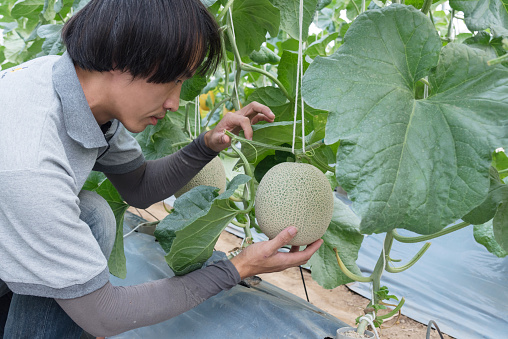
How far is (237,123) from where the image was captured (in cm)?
123

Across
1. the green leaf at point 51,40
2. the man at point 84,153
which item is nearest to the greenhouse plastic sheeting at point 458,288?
the man at point 84,153

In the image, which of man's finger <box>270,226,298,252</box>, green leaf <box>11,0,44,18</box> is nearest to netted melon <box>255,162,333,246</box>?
man's finger <box>270,226,298,252</box>

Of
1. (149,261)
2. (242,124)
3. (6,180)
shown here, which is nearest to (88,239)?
(6,180)

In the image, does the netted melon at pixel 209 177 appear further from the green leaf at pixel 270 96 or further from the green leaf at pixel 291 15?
Result: the green leaf at pixel 291 15

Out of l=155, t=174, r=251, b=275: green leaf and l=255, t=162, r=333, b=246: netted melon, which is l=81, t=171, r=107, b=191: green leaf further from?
l=255, t=162, r=333, b=246: netted melon

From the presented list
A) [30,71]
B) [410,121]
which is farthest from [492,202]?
[30,71]

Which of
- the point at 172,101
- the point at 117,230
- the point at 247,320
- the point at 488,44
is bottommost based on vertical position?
the point at 247,320

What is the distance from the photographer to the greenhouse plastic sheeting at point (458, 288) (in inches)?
84.9

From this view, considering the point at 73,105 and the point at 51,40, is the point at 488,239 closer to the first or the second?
the point at 73,105

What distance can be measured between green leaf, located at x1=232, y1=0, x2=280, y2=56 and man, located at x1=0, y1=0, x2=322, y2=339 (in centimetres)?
33

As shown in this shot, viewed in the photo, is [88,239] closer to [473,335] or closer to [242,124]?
[242,124]

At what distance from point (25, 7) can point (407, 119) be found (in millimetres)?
1775

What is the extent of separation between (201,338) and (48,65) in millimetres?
861

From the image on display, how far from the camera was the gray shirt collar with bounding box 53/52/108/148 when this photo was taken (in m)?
0.99
